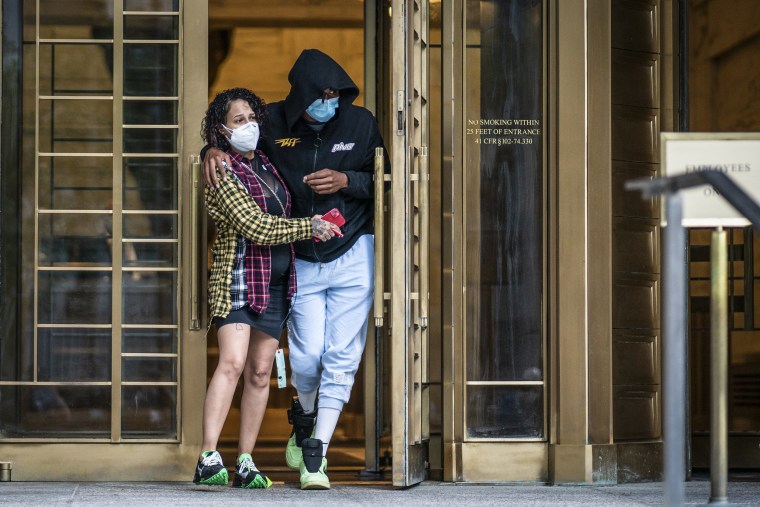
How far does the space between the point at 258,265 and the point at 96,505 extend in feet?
4.65

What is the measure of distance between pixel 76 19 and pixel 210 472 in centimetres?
243

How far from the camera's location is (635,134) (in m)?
7.30

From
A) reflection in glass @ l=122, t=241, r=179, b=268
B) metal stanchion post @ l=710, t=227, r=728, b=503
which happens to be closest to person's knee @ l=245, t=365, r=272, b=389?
reflection in glass @ l=122, t=241, r=179, b=268

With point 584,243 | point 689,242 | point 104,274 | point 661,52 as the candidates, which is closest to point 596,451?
point 584,243

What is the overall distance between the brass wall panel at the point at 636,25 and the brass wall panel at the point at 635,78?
0.14ft

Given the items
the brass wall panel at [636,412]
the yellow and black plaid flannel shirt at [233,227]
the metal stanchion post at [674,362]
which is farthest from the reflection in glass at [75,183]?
the metal stanchion post at [674,362]

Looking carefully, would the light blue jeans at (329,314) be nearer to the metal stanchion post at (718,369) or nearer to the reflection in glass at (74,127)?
the reflection in glass at (74,127)

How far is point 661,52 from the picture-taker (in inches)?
290

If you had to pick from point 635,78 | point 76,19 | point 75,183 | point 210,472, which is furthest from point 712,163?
point 76,19

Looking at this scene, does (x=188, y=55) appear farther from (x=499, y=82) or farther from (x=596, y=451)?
(x=596, y=451)

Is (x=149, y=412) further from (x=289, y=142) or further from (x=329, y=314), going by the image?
(x=289, y=142)

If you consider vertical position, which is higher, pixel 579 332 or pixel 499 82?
pixel 499 82

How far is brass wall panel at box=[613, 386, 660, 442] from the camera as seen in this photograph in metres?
7.17

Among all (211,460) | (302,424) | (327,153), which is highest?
(327,153)
